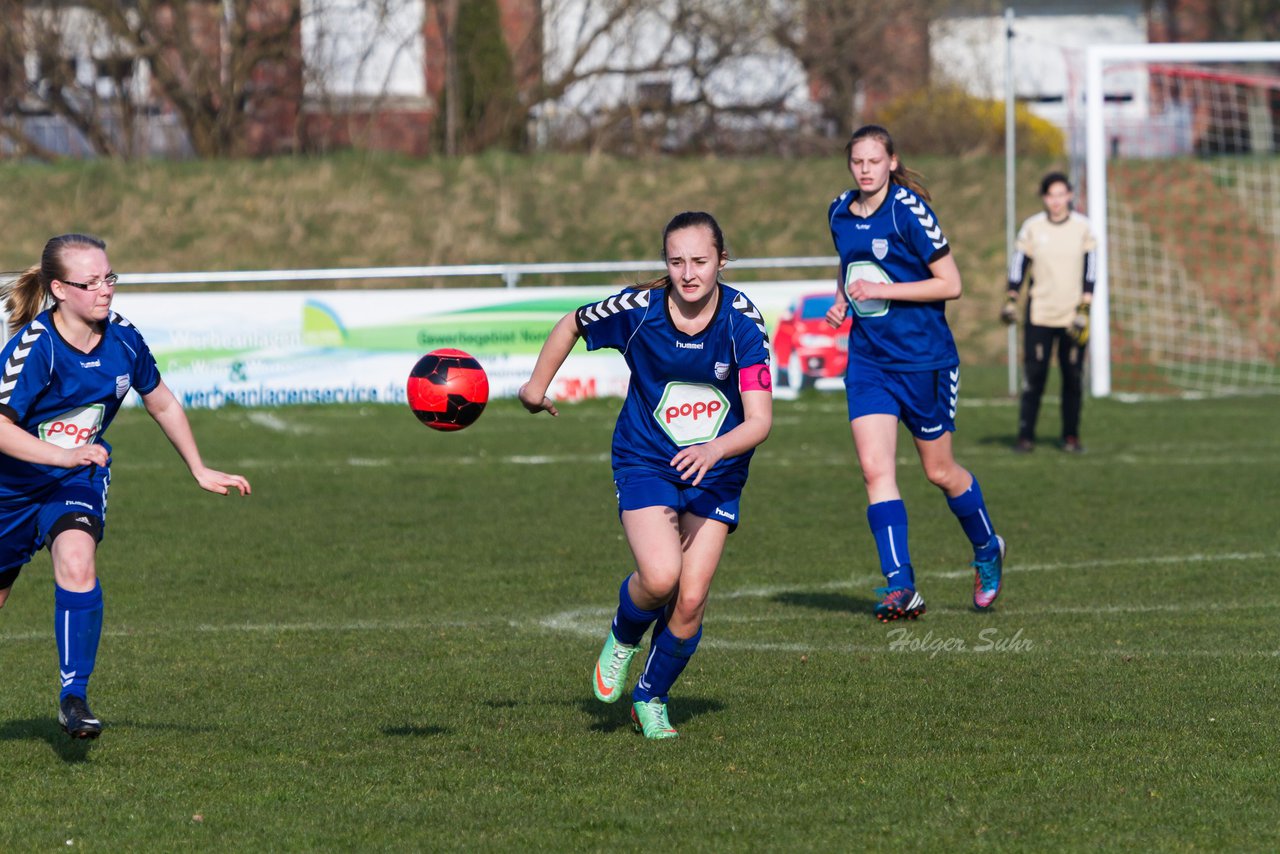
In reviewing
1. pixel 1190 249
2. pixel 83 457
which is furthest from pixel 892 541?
pixel 1190 249

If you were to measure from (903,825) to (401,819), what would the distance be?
136 cm

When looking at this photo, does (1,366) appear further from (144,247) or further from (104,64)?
(104,64)

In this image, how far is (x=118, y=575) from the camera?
30.0 feet

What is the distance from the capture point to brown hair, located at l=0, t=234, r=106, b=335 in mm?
5465

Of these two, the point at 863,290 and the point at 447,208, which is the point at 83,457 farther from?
the point at 447,208

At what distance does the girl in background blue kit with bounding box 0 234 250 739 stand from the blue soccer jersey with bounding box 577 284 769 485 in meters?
1.31

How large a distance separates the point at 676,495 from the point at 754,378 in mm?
483

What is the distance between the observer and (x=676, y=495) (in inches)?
227

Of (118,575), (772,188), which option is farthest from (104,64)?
(118,575)

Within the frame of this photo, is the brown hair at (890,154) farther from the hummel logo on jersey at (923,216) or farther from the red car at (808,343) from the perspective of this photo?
the red car at (808,343)

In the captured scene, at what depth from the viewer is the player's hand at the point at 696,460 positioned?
17.6 feet

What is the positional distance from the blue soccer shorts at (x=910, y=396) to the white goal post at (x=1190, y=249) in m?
9.44

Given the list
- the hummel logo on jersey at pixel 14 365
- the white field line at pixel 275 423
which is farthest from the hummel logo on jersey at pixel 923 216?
the white field line at pixel 275 423

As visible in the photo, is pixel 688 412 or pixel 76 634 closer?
pixel 76 634
